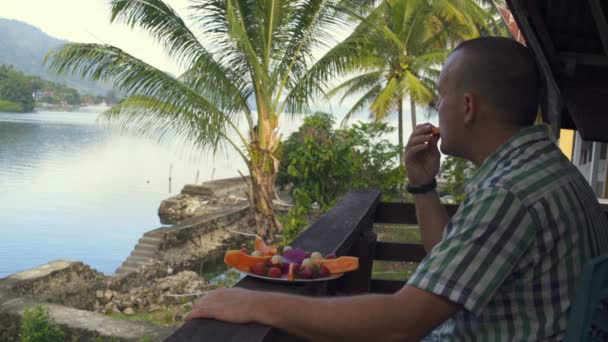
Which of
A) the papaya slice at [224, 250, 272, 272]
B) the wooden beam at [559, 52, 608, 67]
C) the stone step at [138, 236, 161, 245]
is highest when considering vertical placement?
the wooden beam at [559, 52, 608, 67]

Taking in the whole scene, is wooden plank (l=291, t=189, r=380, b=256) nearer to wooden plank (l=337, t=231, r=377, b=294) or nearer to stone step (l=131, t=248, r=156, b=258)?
wooden plank (l=337, t=231, r=377, b=294)

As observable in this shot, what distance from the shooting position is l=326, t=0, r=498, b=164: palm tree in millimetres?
18031

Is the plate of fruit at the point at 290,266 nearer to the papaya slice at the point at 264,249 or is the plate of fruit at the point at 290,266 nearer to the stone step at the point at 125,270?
the papaya slice at the point at 264,249

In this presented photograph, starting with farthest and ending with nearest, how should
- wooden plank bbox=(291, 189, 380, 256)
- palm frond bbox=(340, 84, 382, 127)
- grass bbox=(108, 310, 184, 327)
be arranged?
palm frond bbox=(340, 84, 382, 127) → grass bbox=(108, 310, 184, 327) → wooden plank bbox=(291, 189, 380, 256)

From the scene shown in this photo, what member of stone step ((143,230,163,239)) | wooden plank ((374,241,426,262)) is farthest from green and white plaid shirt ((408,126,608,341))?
stone step ((143,230,163,239))

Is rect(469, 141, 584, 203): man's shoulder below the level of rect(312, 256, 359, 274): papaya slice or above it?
above

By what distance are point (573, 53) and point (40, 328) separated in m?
7.46

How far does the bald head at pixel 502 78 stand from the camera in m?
1.15

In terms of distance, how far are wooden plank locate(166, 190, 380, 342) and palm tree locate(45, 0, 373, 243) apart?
7.26 metres

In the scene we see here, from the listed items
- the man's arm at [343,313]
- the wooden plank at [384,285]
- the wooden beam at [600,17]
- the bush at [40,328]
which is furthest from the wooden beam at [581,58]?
the bush at [40,328]

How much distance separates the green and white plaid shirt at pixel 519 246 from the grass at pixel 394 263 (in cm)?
988

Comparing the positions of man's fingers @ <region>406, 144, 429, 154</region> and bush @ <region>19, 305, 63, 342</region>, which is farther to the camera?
bush @ <region>19, 305, 63, 342</region>

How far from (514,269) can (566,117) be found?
2.48m

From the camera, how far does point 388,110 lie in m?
20.4
